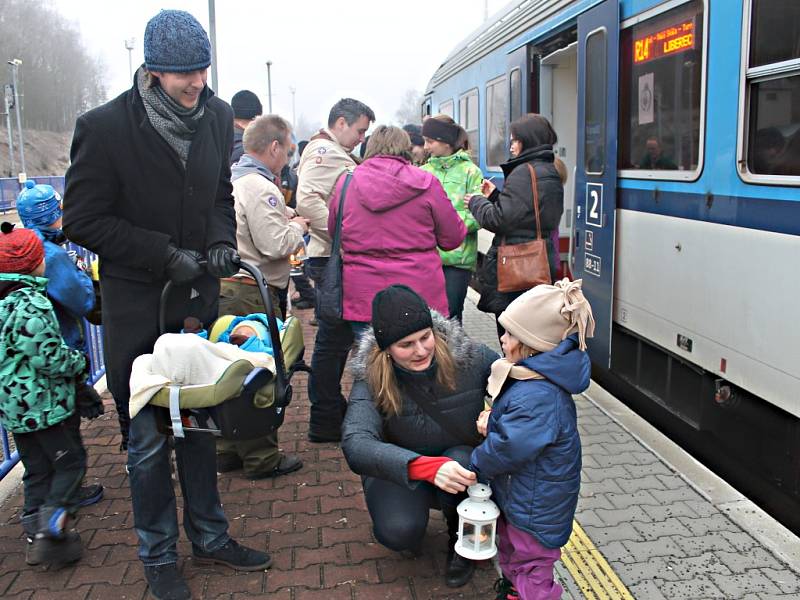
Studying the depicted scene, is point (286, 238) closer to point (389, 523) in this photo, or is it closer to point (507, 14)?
point (389, 523)

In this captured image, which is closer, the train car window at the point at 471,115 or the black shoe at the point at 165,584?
the black shoe at the point at 165,584

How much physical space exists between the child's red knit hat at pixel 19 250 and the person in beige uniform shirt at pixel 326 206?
1550 mm

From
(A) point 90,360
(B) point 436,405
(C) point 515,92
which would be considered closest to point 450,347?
(B) point 436,405

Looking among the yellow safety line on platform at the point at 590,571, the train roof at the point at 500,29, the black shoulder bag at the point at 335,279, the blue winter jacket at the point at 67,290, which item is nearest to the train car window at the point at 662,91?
the train roof at the point at 500,29

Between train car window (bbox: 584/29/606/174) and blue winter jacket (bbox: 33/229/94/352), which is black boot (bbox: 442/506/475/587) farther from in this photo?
train car window (bbox: 584/29/606/174)

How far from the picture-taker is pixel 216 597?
9.52ft

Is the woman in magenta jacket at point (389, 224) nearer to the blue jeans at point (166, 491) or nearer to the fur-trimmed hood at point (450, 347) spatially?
the fur-trimmed hood at point (450, 347)

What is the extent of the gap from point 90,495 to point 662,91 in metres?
4.05

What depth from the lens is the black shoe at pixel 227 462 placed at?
4035 millimetres

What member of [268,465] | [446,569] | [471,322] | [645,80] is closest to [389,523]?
[446,569]

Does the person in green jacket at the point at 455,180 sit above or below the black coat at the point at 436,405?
above

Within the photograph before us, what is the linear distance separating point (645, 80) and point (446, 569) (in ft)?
11.5

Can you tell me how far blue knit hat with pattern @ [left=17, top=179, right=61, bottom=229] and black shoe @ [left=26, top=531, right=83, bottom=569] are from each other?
1.58 meters

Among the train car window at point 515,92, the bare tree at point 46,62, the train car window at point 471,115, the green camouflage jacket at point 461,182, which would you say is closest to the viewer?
the green camouflage jacket at point 461,182
